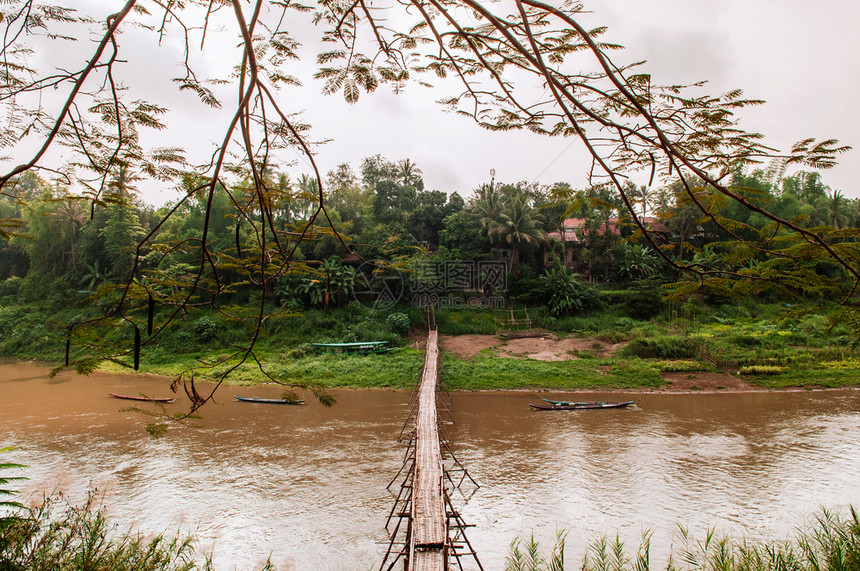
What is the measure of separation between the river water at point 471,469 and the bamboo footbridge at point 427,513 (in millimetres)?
206

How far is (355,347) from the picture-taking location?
14680 millimetres

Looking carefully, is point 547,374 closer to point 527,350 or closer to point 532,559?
point 527,350

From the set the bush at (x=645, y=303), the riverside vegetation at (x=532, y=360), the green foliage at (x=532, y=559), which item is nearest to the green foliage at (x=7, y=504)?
the green foliage at (x=532, y=559)

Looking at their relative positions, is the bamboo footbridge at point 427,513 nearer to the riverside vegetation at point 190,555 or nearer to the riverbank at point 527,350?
the riverside vegetation at point 190,555

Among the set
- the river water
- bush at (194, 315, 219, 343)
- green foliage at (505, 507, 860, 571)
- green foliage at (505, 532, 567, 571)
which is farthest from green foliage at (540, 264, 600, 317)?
green foliage at (505, 532, 567, 571)

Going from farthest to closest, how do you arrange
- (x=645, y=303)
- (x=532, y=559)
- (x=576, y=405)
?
(x=645, y=303) → (x=576, y=405) → (x=532, y=559)

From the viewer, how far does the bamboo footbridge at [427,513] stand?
12.6 feet

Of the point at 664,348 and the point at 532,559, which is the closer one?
the point at 532,559

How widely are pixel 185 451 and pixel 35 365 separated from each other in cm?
1095

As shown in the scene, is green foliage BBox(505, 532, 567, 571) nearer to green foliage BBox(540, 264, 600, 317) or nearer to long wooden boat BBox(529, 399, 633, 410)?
long wooden boat BBox(529, 399, 633, 410)

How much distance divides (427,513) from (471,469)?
2800mm

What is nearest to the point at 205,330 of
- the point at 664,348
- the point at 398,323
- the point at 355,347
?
Answer: the point at 355,347

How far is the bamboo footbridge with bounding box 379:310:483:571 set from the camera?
12.6ft

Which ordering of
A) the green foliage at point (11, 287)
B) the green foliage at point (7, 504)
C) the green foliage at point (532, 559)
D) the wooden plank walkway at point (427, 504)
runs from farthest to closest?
the green foliage at point (11, 287)
the green foliage at point (532, 559)
the wooden plank walkway at point (427, 504)
the green foliage at point (7, 504)
